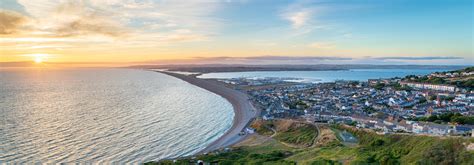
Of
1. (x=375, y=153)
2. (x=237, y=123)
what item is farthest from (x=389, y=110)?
(x=375, y=153)

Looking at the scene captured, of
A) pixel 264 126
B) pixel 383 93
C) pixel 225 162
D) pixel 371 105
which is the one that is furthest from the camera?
pixel 383 93

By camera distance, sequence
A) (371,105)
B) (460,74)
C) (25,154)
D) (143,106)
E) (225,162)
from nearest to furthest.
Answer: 1. (225,162)
2. (25,154)
3. (371,105)
4. (143,106)
5. (460,74)

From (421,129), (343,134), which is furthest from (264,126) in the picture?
(421,129)

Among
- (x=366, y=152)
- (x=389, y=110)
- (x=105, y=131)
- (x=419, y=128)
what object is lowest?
(x=105, y=131)

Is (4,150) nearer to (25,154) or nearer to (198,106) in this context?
(25,154)

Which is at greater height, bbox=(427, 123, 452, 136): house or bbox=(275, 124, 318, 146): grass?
bbox=(427, 123, 452, 136): house

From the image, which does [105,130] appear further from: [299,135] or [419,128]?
[419,128]

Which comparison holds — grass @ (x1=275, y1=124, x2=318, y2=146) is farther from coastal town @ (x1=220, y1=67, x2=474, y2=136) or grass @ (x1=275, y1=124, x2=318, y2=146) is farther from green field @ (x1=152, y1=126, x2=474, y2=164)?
coastal town @ (x1=220, y1=67, x2=474, y2=136)

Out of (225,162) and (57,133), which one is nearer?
(225,162)

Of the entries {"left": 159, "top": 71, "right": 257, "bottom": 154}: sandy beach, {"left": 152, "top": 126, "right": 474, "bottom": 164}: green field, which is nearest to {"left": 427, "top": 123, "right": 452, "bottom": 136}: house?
{"left": 152, "top": 126, "right": 474, "bottom": 164}: green field

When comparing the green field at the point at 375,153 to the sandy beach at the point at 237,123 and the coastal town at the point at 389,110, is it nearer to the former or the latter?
the sandy beach at the point at 237,123

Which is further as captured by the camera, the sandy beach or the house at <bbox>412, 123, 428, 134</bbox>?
the sandy beach
